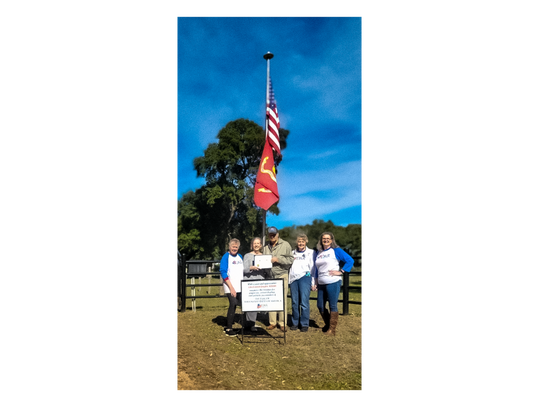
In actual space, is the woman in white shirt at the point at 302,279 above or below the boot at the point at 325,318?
above

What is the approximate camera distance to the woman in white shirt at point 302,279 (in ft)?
19.4

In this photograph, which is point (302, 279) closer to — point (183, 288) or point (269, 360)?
point (269, 360)

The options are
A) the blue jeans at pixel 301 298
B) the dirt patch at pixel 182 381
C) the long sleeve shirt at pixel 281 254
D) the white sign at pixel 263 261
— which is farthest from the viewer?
the blue jeans at pixel 301 298

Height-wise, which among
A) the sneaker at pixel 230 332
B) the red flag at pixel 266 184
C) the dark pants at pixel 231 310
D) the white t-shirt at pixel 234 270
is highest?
the red flag at pixel 266 184

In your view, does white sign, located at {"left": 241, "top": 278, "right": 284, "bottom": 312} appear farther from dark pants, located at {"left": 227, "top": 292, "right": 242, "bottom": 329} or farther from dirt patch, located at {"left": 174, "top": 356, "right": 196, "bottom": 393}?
dirt patch, located at {"left": 174, "top": 356, "right": 196, "bottom": 393}

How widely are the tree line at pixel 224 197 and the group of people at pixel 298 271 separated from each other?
10.9 meters

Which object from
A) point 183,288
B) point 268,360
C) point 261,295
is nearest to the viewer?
point 268,360

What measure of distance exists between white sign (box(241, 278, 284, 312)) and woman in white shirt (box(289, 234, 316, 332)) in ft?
2.02

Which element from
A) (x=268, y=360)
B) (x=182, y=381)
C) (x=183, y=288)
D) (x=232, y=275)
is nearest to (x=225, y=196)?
(x=183, y=288)

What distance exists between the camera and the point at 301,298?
5980 mm

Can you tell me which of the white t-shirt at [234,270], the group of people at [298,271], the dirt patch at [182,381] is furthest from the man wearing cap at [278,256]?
the dirt patch at [182,381]

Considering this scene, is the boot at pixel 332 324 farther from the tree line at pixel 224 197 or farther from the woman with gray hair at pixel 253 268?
the tree line at pixel 224 197

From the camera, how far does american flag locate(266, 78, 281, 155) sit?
693 cm

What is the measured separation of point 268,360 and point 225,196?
1379 centimetres
